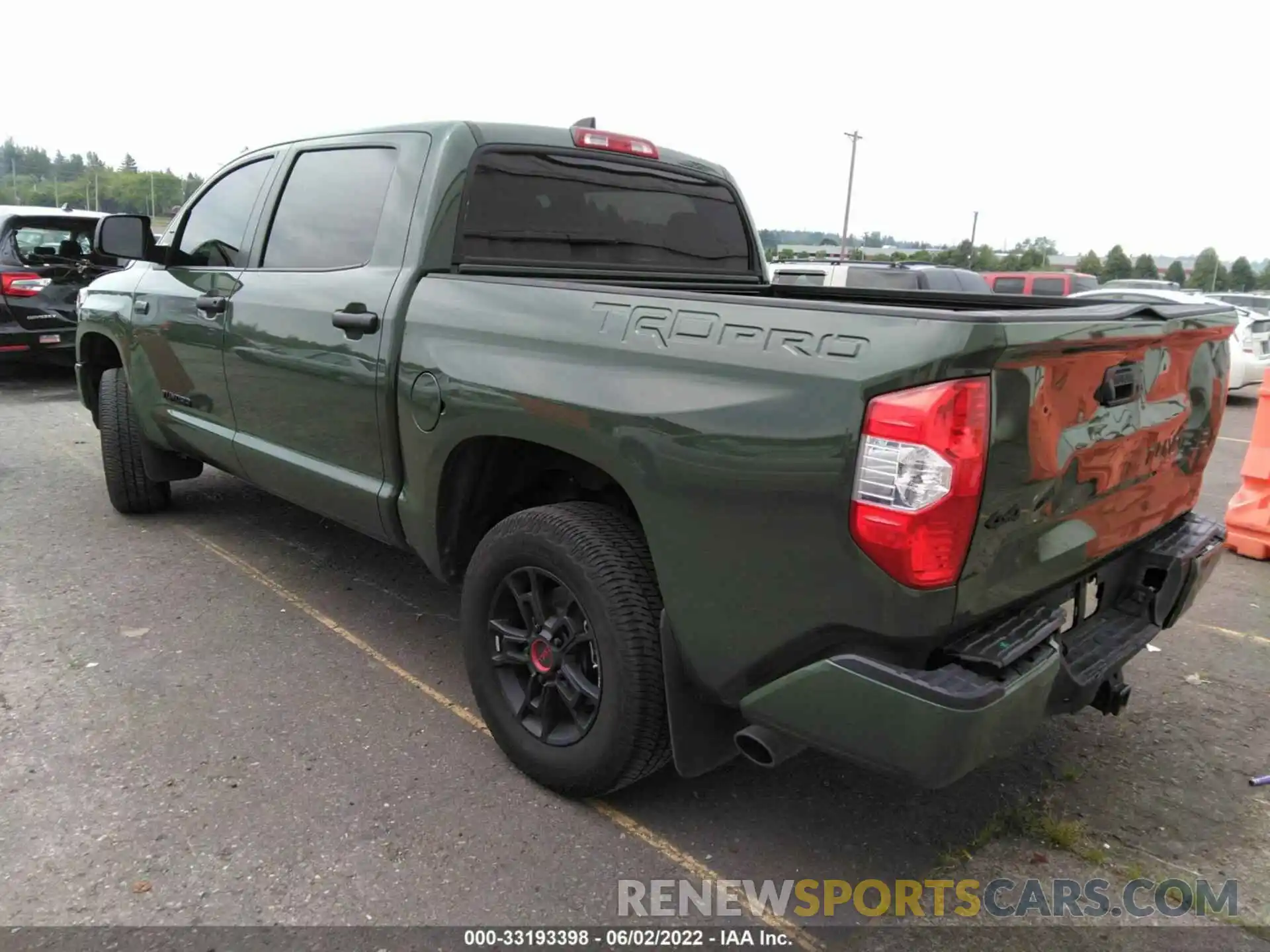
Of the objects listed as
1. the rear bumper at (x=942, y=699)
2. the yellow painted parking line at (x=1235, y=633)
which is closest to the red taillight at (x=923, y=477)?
the rear bumper at (x=942, y=699)

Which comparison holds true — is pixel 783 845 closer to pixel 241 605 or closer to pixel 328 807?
pixel 328 807

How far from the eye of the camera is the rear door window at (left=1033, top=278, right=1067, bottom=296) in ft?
58.3

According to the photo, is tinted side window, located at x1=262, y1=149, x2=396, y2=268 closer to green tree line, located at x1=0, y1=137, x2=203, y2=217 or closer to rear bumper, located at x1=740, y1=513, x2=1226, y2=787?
rear bumper, located at x1=740, y1=513, x2=1226, y2=787

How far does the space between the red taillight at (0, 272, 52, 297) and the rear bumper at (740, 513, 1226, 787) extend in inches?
394

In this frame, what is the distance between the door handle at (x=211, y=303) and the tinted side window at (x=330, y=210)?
290mm

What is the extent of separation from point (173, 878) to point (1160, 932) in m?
2.50

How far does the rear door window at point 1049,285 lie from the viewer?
1778cm

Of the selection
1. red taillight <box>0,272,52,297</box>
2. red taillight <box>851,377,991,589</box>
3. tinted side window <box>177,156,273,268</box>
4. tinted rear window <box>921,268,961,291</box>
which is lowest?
red taillight <box>0,272,52,297</box>

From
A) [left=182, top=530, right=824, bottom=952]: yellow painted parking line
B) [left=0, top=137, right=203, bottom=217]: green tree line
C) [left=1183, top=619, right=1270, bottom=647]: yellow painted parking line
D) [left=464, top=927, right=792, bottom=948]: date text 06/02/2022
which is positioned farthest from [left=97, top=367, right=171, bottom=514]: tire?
[left=0, top=137, right=203, bottom=217]: green tree line

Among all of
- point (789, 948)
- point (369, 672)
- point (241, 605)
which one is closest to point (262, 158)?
point (241, 605)

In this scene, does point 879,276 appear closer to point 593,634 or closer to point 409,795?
point 593,634

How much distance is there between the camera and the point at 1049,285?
18.1m

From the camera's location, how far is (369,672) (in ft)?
11.9

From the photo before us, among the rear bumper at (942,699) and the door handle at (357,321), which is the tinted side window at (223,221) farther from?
the rear bumper at (942,699)
